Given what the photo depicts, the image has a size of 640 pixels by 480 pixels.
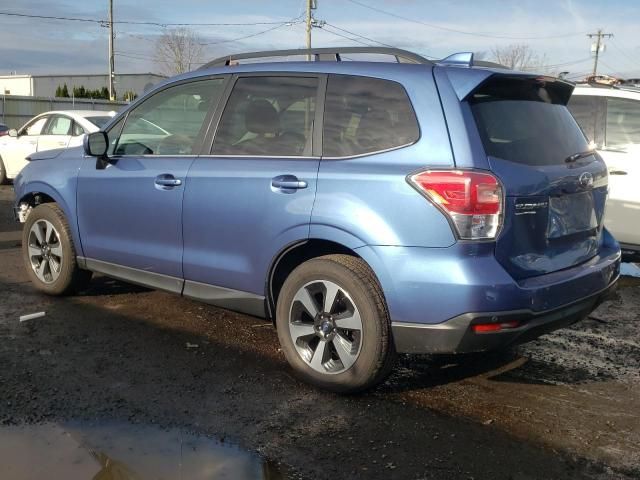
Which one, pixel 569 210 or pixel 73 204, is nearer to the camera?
pixel 569 210

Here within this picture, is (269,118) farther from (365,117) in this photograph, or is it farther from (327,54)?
(365,117)

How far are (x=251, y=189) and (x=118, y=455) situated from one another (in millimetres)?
1704

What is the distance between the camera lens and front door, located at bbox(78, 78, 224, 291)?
14.9ft

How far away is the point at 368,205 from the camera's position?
351 centimetres

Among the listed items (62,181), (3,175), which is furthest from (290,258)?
(3,175)

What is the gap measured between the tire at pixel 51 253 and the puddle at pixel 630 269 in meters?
5.75

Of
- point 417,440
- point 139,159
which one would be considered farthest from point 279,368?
point 139,159

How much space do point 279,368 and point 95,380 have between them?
1.11 metres

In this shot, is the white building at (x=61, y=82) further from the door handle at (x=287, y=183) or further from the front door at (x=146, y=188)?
the door handle at (x=287, y=183)

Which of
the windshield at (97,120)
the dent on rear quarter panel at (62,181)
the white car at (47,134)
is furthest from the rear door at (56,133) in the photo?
the dent on rear quarter panel at (62,181)

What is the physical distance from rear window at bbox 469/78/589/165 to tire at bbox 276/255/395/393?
39.1 inches

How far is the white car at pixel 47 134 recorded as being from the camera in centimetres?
1143

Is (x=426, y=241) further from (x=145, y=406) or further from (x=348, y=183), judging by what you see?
(x=145, y=406)

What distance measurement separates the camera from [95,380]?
391 cm
